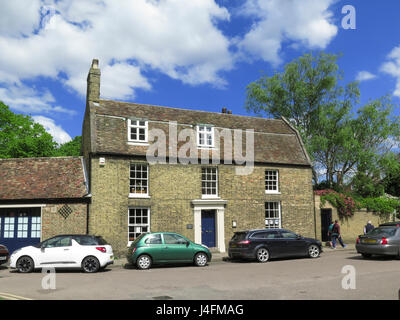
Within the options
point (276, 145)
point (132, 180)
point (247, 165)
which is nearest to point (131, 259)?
point (132, 180)

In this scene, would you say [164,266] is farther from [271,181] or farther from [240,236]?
[271,181]

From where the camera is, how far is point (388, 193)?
39.3 metres

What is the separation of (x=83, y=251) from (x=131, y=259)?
191cm

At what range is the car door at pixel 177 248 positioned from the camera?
14.9 metres

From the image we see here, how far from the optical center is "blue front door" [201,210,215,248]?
2072 centimetres

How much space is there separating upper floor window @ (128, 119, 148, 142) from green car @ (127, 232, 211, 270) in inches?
279

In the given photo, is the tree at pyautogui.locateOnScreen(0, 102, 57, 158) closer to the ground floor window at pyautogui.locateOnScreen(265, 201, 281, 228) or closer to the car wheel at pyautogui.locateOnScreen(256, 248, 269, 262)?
the ground floor window at pyautogui.locateOnScreen(265, 201, 281, 228)

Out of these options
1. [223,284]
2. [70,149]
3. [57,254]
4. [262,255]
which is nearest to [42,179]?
[57,254]

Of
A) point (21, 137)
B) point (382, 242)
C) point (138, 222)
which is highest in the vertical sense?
point (21, 137)

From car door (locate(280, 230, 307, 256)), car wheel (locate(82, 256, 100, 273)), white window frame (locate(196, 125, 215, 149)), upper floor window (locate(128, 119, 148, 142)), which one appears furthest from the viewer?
white window frame (locate(196, 125, 215, 149))

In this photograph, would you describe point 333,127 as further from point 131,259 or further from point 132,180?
point 131,259

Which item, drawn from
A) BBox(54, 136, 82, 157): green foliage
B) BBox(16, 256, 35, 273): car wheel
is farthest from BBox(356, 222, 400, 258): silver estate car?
BBox(54, 136, 82, 157): green foliage

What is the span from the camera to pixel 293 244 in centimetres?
1708

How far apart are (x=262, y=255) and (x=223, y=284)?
254 inches
